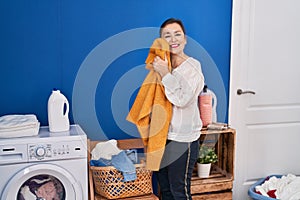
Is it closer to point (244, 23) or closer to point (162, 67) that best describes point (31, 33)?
point (162, 67)

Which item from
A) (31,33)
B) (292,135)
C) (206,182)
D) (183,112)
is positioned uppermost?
(31,33)

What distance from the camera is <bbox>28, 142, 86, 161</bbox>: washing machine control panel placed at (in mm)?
2352

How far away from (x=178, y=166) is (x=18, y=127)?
987 mm

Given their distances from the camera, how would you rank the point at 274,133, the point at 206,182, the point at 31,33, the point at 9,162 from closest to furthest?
the point at 9,162
the point at 31,33
the point at 206,182
the point at 274,133

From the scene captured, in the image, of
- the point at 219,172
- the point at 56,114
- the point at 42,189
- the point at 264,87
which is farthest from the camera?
the point at 264,87

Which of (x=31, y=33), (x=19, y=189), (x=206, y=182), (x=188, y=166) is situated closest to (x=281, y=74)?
(x=206, y=182)

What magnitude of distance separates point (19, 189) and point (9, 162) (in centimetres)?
19

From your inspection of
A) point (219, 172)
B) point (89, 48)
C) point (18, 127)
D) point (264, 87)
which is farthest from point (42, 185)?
point (264, 87)

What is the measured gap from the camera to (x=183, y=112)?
2465 mm

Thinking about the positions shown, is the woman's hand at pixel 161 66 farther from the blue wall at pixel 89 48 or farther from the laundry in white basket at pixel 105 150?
the laundry in white basket at pixel 105 150

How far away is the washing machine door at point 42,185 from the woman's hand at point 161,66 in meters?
0.84

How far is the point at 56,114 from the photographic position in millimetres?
2570

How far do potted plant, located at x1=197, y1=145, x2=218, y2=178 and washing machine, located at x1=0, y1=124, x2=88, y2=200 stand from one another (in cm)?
91

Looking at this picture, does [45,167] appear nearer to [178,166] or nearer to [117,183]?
[117,183]
